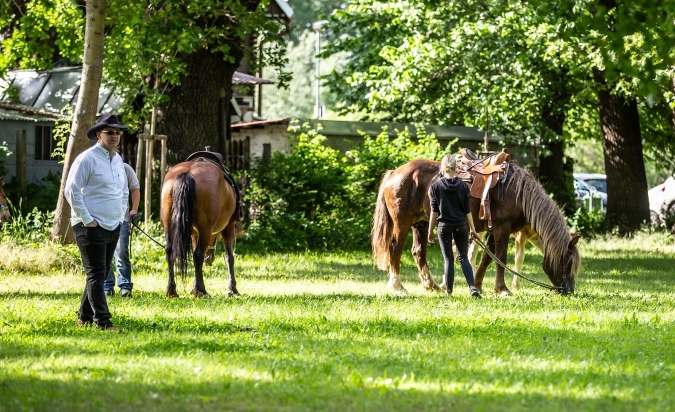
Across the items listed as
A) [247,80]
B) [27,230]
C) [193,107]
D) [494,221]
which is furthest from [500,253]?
[247,80]

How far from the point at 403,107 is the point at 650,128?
6981 mm

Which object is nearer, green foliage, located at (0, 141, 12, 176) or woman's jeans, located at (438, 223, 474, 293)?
woman's jeans, located at (438, 223, 474, 293)

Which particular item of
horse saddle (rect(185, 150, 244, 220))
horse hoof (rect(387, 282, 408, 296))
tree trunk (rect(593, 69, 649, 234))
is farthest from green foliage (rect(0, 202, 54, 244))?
tree trunk (rect(593, 69, 649, 234))

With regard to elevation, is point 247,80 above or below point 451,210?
above

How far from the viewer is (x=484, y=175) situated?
15.5 metres

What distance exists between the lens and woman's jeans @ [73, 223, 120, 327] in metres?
10.4

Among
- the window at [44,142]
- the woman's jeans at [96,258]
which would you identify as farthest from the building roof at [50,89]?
the woman's jeans at [96,258]

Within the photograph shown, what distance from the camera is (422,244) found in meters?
16.1

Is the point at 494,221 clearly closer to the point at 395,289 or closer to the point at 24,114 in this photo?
the point at 395,289

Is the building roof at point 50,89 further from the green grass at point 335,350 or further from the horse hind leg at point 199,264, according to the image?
the horse hind leg at point 199,264

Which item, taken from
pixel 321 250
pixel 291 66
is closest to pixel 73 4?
pixel 321 250

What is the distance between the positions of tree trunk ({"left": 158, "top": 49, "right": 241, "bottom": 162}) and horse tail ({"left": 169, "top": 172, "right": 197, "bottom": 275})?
914 cm

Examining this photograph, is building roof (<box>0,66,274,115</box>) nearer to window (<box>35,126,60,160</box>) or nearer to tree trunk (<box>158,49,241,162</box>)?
Answer: window (<box>35,126,60,160</box>)

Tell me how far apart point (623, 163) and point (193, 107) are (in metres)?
11.8
